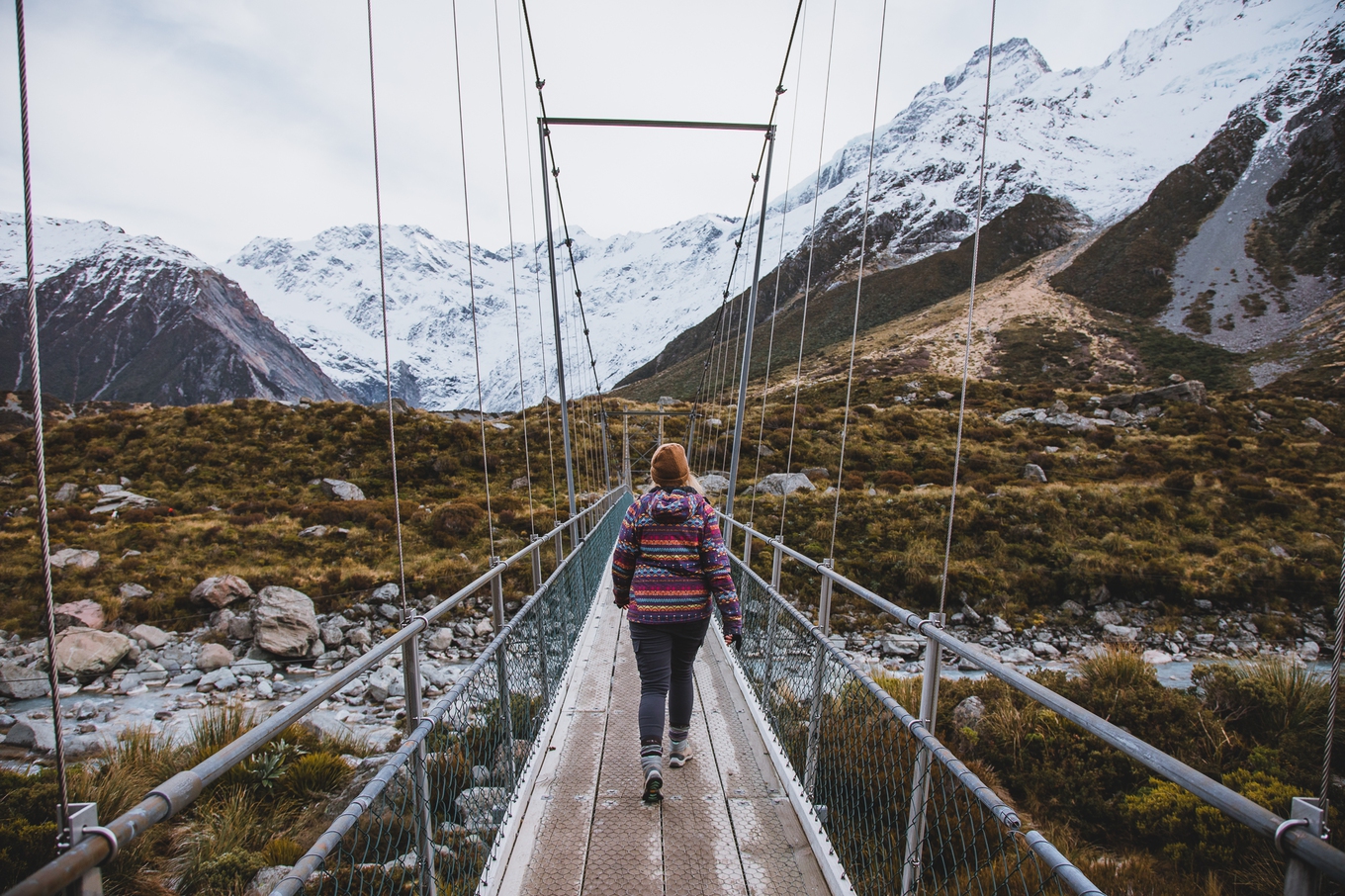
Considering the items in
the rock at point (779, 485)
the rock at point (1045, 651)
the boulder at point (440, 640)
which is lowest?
the rock at point (1045, 651)

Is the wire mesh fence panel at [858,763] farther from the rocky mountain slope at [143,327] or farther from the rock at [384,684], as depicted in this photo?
the rocky mountain slope at [143,327]

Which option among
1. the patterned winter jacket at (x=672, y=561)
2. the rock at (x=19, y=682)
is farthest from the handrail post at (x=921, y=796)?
the rock at (x=19, y=682)

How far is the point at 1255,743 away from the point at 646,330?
651 feet

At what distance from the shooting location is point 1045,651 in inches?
393

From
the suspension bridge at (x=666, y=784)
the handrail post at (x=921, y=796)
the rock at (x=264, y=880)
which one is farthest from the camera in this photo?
the rock at (x=264, y=880)

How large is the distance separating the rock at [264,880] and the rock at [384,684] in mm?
4752

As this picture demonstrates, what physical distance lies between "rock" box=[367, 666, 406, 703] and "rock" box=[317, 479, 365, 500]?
11185mm

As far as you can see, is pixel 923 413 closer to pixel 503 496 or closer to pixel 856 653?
pixel 503 496

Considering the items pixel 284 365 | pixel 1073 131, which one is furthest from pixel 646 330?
pixel 1073 131

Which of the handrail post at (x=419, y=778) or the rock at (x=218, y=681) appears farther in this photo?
the rock at (x=218, y=681)

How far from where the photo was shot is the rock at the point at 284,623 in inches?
386

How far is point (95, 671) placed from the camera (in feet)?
30.0

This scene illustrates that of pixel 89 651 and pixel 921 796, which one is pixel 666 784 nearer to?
pixel 921 796

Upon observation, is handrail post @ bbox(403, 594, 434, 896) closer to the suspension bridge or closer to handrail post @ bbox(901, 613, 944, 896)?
the suspension bridge
